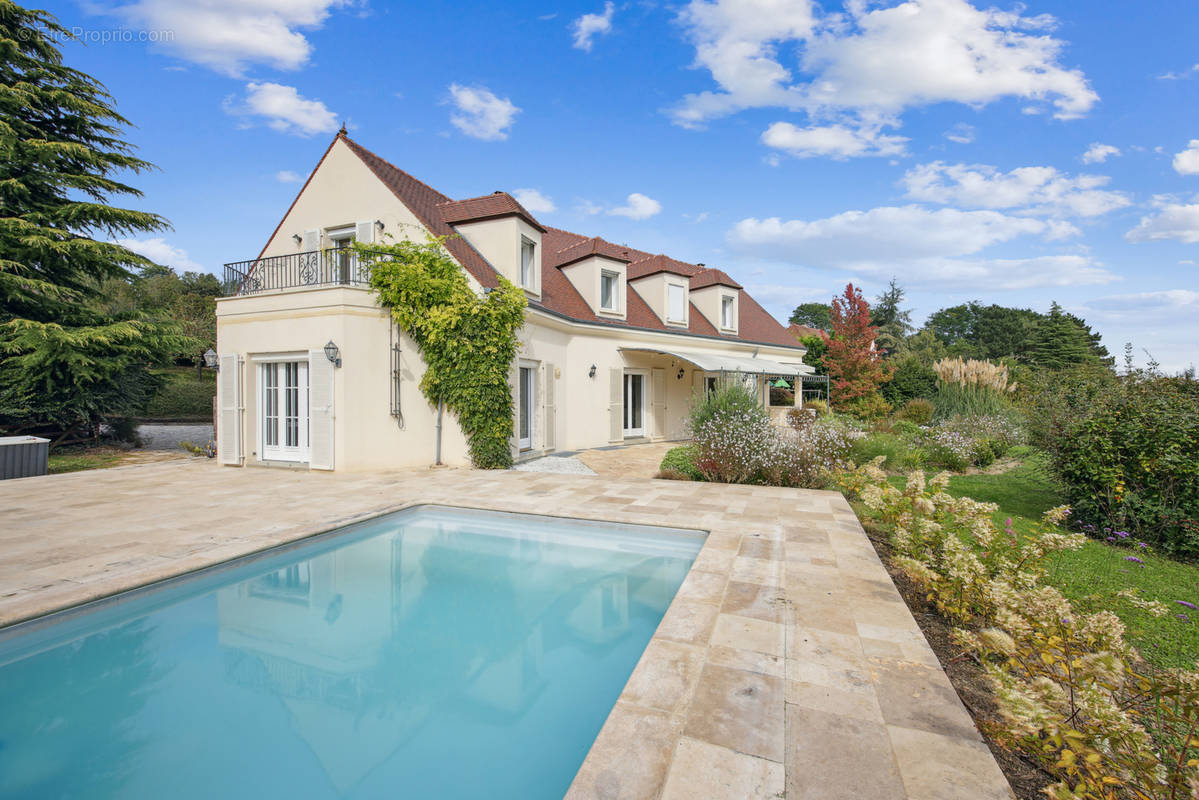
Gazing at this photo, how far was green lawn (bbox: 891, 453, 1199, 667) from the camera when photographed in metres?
4.18

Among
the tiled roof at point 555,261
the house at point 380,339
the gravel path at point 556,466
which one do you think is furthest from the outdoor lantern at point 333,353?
the gravel path at point 556,466

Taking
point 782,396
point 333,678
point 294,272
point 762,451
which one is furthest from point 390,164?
point 782,396

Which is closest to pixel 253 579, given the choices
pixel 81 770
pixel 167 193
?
pixel 81 770

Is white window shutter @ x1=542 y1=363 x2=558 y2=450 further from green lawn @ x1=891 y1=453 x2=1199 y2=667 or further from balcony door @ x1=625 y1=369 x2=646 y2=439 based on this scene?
green lawn @ x1=891 y1=453 x2=1199 y2=667

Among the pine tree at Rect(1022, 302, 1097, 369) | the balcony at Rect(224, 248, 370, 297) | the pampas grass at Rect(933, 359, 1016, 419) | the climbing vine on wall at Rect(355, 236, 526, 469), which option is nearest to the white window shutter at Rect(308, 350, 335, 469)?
the climbing vine on wall at Rect(355, 236, 526, 469)

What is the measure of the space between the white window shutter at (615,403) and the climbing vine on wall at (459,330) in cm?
559

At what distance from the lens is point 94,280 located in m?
18.3

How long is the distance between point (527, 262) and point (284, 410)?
7.62 metres

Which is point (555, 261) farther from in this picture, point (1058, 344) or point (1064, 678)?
point (1058, 344)

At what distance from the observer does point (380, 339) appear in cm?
1267

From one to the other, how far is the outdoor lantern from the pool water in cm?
659

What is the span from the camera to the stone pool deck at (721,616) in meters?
2.54

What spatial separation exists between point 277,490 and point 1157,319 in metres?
27.6

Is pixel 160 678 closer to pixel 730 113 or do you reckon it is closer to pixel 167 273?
pixel 730 113
